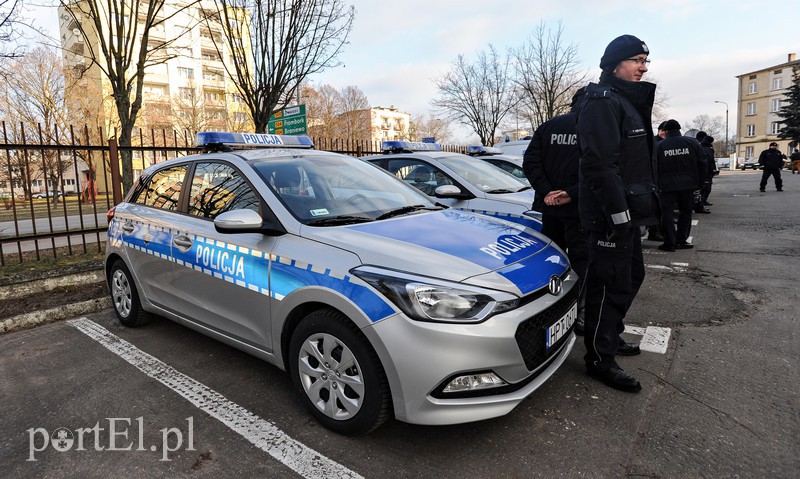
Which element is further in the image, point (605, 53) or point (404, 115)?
point (404, 115)

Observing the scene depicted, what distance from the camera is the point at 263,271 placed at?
2.80 metres

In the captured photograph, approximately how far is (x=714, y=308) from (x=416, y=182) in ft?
11.2

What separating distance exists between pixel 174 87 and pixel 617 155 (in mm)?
56505

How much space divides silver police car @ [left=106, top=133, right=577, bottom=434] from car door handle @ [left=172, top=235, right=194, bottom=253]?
1cm

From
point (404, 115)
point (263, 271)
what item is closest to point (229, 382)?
point (263, 271)

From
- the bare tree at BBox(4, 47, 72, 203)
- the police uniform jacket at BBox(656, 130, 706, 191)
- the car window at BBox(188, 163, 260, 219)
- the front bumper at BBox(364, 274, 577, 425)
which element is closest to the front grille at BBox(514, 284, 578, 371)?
the front bumper at BBox(364, 274, 577, 425)

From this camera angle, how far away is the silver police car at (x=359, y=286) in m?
2.20

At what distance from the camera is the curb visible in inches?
177

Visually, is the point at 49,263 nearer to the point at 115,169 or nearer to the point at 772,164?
the point at 115,169

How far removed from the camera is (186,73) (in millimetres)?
51500

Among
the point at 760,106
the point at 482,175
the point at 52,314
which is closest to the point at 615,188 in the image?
the point at 482,175

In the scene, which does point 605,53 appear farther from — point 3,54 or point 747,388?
point 3,54

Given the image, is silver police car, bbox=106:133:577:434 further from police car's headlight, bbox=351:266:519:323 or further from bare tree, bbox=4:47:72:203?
bare tree, bbox=4:47:72:203

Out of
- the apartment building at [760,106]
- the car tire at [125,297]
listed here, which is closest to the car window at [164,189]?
the car tire at [125,297]
